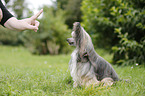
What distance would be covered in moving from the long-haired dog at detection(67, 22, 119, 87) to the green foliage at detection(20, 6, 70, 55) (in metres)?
10.6

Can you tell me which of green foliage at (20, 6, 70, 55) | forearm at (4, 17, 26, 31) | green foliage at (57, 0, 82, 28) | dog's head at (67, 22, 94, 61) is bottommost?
green foliage at (20, 6, 70, 55)

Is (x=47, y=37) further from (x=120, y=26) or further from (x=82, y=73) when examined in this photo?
(x=82, y=73)

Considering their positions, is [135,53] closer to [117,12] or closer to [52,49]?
[117,12]

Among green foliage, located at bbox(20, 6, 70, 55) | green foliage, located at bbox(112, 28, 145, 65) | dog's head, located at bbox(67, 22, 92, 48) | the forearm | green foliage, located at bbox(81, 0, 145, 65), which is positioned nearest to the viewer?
the forearm

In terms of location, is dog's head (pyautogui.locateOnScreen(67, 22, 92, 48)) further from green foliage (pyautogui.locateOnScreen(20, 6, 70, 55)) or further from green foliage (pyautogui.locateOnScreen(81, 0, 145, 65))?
green foliage (pyautogui.locateOnScreen(20, 6, 70, 55))

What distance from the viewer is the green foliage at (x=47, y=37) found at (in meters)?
13.9

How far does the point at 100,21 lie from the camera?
6.29 m

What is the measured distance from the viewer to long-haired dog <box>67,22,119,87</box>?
3.08 metres

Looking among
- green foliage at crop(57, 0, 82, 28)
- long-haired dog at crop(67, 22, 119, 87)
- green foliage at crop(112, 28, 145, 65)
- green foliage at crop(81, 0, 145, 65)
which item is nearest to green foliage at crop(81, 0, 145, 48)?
green foliage at crop(81, 0, 145, 65)

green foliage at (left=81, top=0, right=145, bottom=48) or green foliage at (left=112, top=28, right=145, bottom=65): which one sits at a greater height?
green foliage at (left=81, top=0, right=145, bottom=48)

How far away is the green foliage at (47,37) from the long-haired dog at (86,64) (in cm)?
1058

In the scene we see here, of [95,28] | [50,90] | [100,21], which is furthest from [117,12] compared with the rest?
[50,90]

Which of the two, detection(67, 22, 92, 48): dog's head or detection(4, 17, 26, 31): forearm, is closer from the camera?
detection(4, 17, 26, 31): forearm

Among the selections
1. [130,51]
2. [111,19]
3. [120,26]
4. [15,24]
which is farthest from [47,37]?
[15,24]
